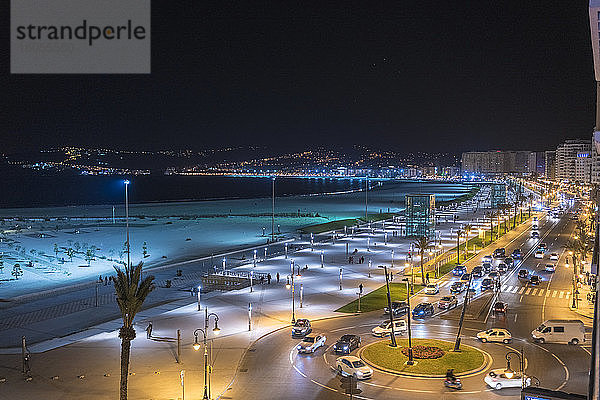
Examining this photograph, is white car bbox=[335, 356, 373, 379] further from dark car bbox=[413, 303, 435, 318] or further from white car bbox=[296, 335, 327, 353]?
dark car bbox=[413, 303, 435, 318]

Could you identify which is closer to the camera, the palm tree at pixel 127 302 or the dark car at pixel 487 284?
the palm tree at pixel 127 302

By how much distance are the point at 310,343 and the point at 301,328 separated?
8.53ft

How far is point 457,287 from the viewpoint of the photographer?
41000 millimetres

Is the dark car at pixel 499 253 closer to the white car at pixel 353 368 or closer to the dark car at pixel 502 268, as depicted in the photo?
the dark car at pixel 502 268

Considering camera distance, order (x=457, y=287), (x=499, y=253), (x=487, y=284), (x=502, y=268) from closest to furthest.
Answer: (x=457, y=287)
(x=487, y=284)
(x=502, y=268)
(x=499, y=253)

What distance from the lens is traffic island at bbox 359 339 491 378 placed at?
24.6m

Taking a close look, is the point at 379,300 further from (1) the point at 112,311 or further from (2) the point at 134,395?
(2) the point at 134,395

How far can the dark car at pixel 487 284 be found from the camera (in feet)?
137

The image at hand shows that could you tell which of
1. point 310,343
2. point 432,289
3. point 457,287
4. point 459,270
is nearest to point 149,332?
point 310,343

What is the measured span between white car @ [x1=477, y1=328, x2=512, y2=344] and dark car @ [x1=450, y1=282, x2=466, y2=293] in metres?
11.5

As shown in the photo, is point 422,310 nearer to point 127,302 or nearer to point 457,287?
point 457,287

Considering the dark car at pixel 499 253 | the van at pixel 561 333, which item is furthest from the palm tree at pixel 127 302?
the dark car at pixel 499 253

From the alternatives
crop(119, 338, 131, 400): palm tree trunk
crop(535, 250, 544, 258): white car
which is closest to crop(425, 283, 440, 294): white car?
crop(535, 250, 544, 258): white car

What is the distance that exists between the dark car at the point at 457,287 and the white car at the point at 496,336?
11519mm
